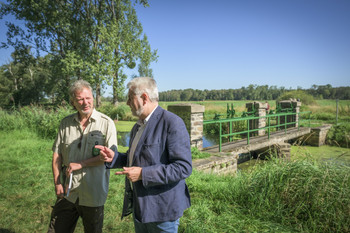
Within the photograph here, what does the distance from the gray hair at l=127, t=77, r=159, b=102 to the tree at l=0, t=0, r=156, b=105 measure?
18.0 metres

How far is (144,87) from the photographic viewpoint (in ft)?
4.64

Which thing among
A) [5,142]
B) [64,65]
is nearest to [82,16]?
[64,65]

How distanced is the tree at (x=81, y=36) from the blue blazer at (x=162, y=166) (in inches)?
716

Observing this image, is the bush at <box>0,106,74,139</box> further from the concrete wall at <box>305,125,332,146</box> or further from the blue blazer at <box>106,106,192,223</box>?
the concrete wall at <box>305,125,332,146</box>

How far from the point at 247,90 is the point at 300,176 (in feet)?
316

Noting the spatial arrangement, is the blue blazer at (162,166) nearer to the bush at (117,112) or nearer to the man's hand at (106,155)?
the man's hand at (106,155)

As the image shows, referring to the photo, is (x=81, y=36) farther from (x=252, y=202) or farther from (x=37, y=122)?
(x=252, y=202)

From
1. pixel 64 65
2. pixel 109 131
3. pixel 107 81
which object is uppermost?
pixel 64 65

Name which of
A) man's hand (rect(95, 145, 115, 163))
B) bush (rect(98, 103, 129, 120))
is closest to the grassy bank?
man's hand (rect(95, 145, 115, 163))

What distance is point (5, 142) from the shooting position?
6676 millimetres

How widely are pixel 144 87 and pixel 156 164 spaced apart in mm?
493

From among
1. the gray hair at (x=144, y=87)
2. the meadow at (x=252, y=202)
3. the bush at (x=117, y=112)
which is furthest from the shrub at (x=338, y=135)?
the bush at (x=117, y=112)

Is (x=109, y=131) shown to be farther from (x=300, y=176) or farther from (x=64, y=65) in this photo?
(x=64, y=65)

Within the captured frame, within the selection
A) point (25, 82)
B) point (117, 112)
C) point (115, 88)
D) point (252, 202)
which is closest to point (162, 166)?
point (252, 202)
